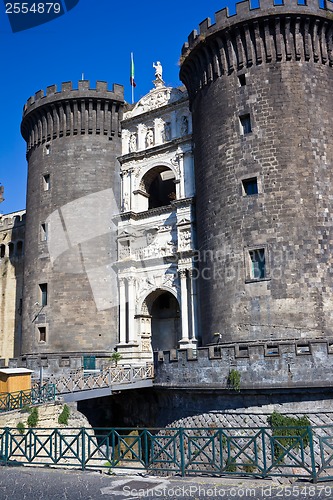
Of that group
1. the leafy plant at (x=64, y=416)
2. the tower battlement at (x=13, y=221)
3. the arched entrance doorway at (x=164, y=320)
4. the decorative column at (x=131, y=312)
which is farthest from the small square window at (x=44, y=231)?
the leafy plant at (x=64, y=416)

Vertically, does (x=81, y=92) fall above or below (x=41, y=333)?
above

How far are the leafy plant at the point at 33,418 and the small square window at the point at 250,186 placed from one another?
1204 centimetres

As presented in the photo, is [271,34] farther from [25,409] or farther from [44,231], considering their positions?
[25,409]

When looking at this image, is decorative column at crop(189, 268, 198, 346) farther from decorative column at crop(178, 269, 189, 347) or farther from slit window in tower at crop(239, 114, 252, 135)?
slit window in tower at crop(239, 114, 252, 135)

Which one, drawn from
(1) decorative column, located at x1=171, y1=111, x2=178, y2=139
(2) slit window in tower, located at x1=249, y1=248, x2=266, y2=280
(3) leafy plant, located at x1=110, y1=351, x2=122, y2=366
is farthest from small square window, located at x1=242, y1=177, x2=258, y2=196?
(3) leafy plant, located at x1=110, y1=351, x2=122, y2=366

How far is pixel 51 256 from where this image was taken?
101 feet

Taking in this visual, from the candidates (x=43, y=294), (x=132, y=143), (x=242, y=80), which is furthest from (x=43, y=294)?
(x=242, y=80)

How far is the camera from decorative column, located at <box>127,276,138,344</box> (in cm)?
2842

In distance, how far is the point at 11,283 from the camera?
38938 mm

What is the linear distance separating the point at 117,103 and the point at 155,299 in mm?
12031

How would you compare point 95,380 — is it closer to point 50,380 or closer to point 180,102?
point 50,380

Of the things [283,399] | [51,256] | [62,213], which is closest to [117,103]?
→ [62,213]

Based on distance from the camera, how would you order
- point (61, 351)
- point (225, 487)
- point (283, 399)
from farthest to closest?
1. point (61, 351)
2. point (283, 399)
3. point (225, 487)

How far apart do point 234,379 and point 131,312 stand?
1196 cm
